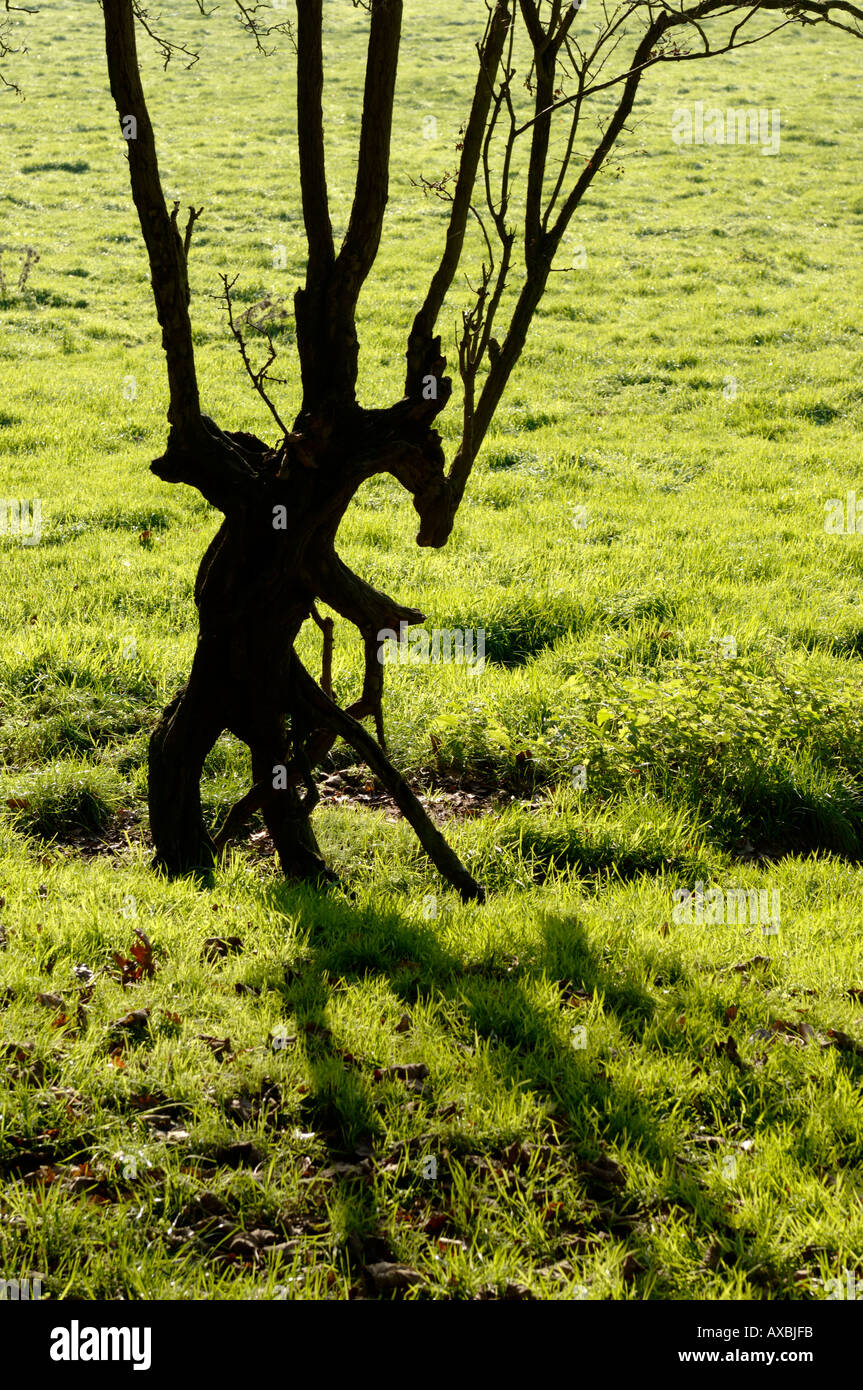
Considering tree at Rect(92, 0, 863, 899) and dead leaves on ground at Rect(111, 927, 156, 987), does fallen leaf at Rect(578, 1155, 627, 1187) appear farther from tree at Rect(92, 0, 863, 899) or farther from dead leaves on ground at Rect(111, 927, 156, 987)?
dead leaves on ground at Rect(111, 927, 156, 987)

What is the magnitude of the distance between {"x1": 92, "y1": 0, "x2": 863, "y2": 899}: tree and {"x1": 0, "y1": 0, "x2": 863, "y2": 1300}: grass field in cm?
61

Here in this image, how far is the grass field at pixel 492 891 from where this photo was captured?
3.26m

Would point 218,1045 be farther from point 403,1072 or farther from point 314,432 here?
point 314,432

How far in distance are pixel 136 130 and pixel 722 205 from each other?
19.4 m

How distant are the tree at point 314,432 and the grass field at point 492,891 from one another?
61cm

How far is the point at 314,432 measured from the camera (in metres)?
4.40

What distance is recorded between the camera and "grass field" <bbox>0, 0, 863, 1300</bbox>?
326 cm

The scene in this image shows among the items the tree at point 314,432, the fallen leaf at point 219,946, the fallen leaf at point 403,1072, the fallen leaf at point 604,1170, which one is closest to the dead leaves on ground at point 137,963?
the fallen leaf at point 219,946

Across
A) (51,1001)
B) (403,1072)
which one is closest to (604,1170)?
(403,1072)

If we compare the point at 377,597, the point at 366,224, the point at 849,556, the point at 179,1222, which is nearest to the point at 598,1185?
the point at 179,1222

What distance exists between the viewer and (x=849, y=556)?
9273 millimetres

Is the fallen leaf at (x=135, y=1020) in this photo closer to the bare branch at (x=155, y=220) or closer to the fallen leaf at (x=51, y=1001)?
the fallen leaf at (x=51, y=1001)

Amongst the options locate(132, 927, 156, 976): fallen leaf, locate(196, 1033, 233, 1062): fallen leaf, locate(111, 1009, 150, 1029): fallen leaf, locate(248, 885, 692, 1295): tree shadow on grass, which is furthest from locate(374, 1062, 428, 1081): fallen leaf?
locate(132, 927, 156, 976): fallen leaf
